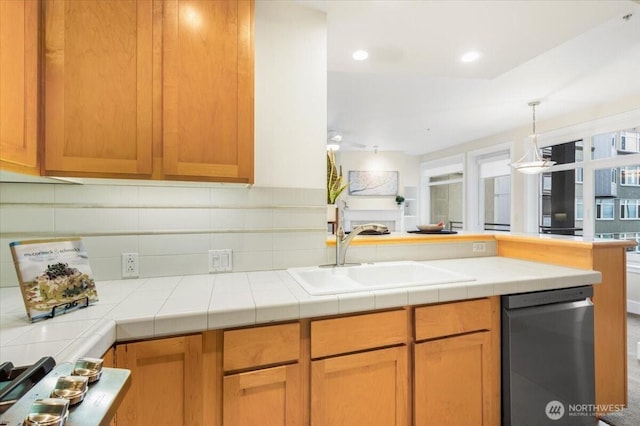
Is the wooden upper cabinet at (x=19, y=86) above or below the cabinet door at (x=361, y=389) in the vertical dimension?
above

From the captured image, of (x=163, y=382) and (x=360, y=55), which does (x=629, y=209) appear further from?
(x=163, y=382)

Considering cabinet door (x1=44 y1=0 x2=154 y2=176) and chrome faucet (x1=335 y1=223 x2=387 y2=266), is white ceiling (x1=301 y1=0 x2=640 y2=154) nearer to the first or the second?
cabinet door (x1=44 y1=0 x2=154 y2=176)

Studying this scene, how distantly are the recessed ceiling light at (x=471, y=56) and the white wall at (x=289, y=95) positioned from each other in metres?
1.14

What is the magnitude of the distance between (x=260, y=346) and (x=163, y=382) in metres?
0.33

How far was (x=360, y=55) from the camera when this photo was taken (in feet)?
7.34

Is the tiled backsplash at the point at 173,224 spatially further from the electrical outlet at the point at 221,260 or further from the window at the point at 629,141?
the window at the point at 629,141

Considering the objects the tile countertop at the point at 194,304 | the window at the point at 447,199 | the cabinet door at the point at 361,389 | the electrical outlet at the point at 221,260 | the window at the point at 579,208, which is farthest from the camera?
the window at the point at 447,199

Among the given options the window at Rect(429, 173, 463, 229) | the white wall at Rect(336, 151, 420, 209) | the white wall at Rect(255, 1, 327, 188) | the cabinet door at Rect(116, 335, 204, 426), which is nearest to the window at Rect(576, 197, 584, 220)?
the window at Rect(429, 173, 463, 229)

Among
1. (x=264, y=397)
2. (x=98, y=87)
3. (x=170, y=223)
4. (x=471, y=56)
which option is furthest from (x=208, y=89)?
(x=471, y=56)

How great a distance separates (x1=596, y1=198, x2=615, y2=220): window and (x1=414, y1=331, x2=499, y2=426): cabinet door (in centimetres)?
449

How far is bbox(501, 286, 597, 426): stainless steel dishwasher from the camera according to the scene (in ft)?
4.58

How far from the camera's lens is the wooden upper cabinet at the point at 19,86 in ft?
3.07

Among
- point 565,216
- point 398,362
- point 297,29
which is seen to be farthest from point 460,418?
point 565,216

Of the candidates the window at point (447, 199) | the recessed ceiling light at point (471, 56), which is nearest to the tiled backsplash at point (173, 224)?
the recessed ceiling light at point (471, 56)
